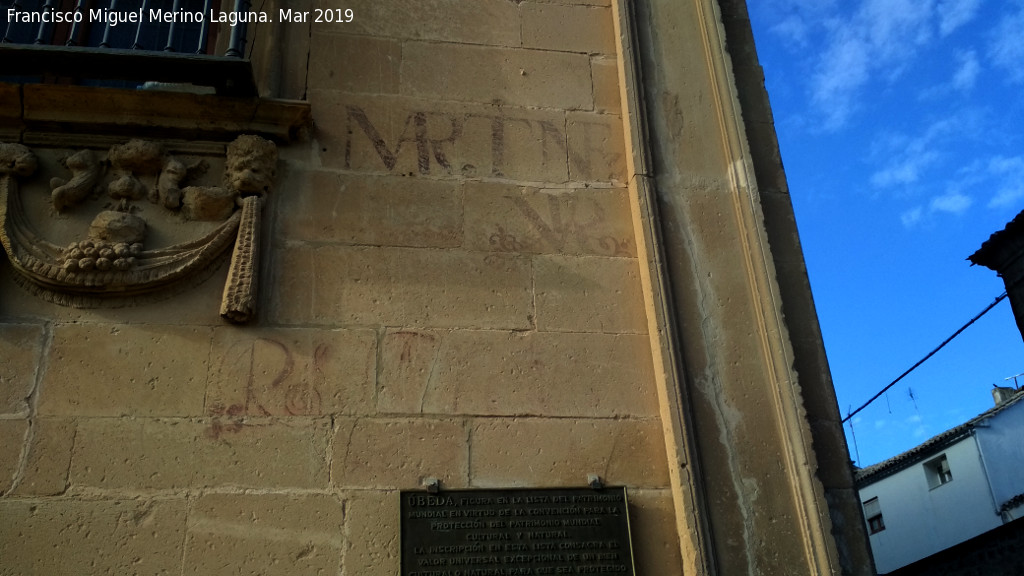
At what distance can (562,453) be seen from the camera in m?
4.01

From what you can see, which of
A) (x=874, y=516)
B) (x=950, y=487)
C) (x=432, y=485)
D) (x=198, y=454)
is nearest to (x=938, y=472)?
(x=950, y=487)

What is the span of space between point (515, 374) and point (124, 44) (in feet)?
9.65

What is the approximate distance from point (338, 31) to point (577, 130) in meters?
1.47

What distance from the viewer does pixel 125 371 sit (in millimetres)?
3906

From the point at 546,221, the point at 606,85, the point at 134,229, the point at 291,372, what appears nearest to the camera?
the point at 291,372

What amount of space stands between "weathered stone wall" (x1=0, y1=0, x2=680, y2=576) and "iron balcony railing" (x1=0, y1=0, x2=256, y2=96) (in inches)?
17.8

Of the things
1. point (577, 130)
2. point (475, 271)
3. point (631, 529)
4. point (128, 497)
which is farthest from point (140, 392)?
point (577, 130)

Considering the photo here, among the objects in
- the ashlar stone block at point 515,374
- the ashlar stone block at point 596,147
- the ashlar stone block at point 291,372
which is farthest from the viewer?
the ashlar stone block at point 596,147

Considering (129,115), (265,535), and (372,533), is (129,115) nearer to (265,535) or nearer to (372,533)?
(265,535)

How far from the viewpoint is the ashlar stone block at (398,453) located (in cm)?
382

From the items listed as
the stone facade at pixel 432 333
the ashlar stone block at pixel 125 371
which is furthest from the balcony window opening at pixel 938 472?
the ashlar stone block at pixel 125 371

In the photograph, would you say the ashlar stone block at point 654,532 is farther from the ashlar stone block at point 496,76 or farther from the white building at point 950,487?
the white building at point 950,487

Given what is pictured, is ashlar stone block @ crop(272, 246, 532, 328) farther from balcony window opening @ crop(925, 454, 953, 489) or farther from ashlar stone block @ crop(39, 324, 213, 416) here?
balcony window opening @ crop(925, 454, 953, 489)

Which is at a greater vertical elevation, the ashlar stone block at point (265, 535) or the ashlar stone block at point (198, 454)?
the ashlar stone block at point (198, 454)
